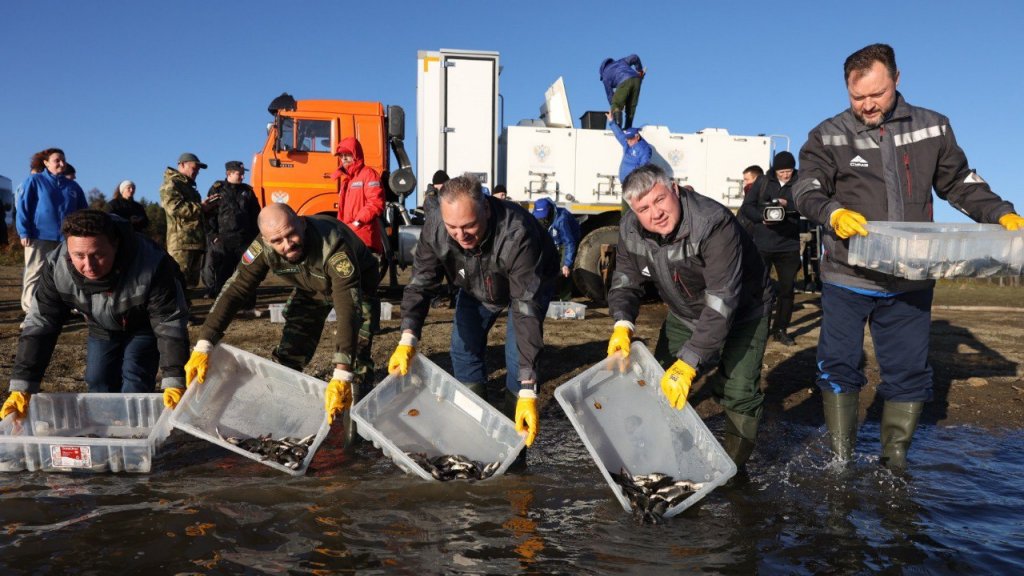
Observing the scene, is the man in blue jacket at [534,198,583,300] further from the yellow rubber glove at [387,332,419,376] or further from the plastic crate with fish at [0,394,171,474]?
the plastic crate with fish at [0,394,171,474]

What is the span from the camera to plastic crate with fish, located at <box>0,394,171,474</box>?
3.53 m

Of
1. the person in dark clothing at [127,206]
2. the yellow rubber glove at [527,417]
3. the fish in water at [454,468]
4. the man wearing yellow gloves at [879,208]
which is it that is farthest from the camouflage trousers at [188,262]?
the man wearing yellow gloves at [879,208]

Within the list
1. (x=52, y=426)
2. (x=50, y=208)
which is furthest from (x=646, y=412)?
(x=50, y=208)

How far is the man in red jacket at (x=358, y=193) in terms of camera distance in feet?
25.1

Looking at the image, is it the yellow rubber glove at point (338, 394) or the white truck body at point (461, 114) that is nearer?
the yellow rubber glove at point (338, 394)

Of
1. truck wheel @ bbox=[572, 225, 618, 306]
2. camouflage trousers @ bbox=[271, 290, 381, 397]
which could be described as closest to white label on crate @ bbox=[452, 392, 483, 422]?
camouflage trousers @ bbox=[271, 290, 381, 397]

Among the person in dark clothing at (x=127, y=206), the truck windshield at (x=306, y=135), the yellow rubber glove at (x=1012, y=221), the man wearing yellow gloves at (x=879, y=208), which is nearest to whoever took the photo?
the yellow rubber glove at (x=1012, y=221)

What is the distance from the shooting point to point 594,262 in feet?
31.9

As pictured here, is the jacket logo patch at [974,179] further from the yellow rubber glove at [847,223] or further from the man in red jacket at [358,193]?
the man in red jacket at [358,193]

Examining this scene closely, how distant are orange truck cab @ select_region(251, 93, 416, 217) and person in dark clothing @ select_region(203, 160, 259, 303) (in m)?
1.15

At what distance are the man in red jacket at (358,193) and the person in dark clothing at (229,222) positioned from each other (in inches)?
52.0

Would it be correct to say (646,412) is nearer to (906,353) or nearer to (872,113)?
(906,353)

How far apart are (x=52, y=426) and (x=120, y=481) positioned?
70 cm

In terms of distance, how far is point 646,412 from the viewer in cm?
362
